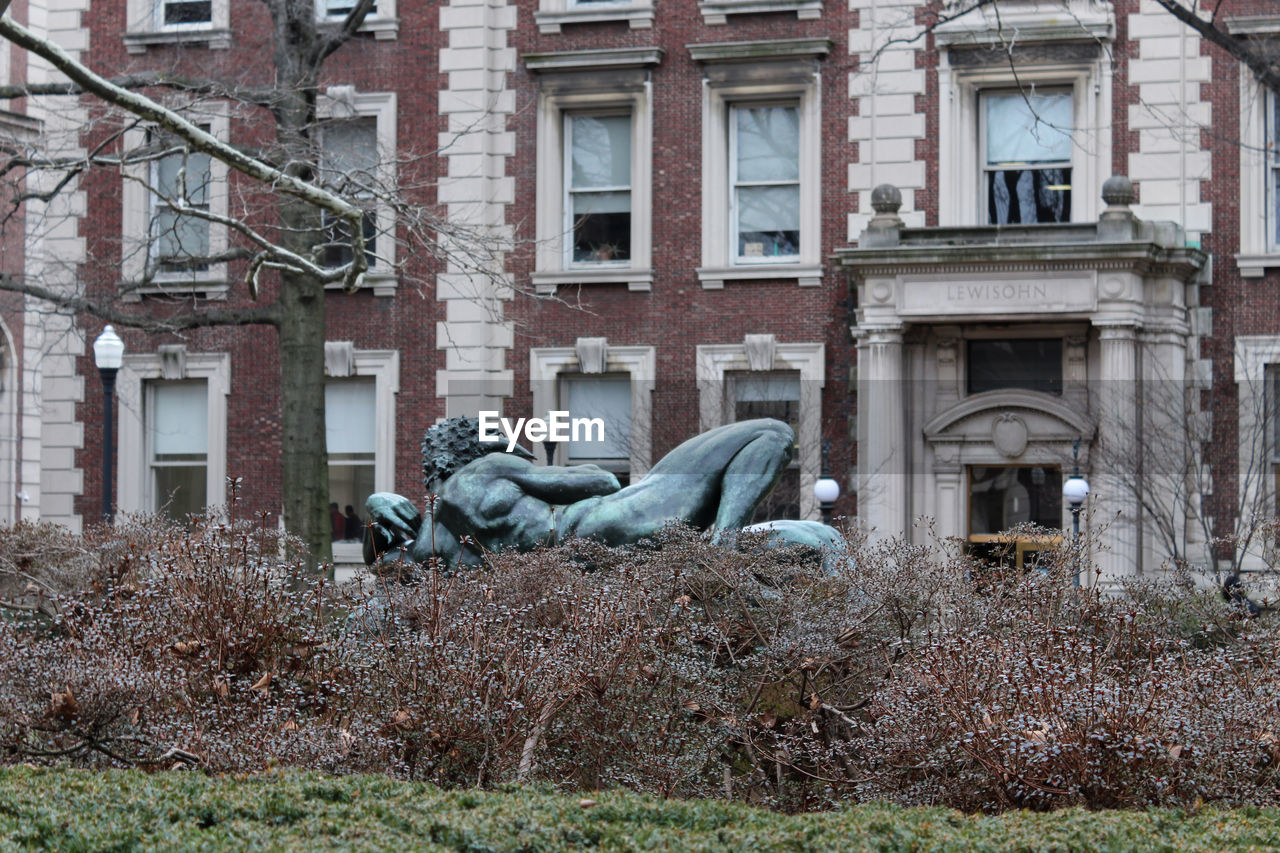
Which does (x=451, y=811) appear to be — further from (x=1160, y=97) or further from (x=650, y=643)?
(x=1160, y=97)

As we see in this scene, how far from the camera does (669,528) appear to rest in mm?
11320

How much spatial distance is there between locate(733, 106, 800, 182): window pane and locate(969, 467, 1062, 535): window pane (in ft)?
17.8

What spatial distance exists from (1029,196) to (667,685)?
19803mm

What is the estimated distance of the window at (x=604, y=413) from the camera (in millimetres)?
28781

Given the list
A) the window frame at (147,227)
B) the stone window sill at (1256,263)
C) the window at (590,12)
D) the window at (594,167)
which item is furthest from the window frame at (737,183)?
the window frame at (147,227)

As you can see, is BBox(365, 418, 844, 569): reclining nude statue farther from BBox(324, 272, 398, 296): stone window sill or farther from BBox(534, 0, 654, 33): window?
BBox(534, 0, 654, 33): window

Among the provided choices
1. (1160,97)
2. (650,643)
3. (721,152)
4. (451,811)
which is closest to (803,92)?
(721,152)

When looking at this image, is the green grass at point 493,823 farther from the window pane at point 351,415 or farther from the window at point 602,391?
the window pane at point 351,415

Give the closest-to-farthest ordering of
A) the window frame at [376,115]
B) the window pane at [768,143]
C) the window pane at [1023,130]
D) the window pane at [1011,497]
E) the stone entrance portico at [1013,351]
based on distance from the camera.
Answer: the stone entrance portico at [1013,351], the window pane at [1011,497], the window pane at [1023,130], the window pane at [768,143], the window frame at [376,115]

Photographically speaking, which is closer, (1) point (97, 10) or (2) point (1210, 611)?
(2) point (1210, 611)

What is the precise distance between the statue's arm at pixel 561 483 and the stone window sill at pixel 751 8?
55.5 ft

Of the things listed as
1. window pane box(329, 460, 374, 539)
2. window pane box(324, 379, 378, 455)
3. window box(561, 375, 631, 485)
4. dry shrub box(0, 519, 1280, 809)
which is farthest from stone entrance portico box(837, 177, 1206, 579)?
dry shrub box(0, 519, 1280, 809)

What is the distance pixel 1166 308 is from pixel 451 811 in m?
21.0

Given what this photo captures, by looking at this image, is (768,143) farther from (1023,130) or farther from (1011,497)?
(1011,497)
